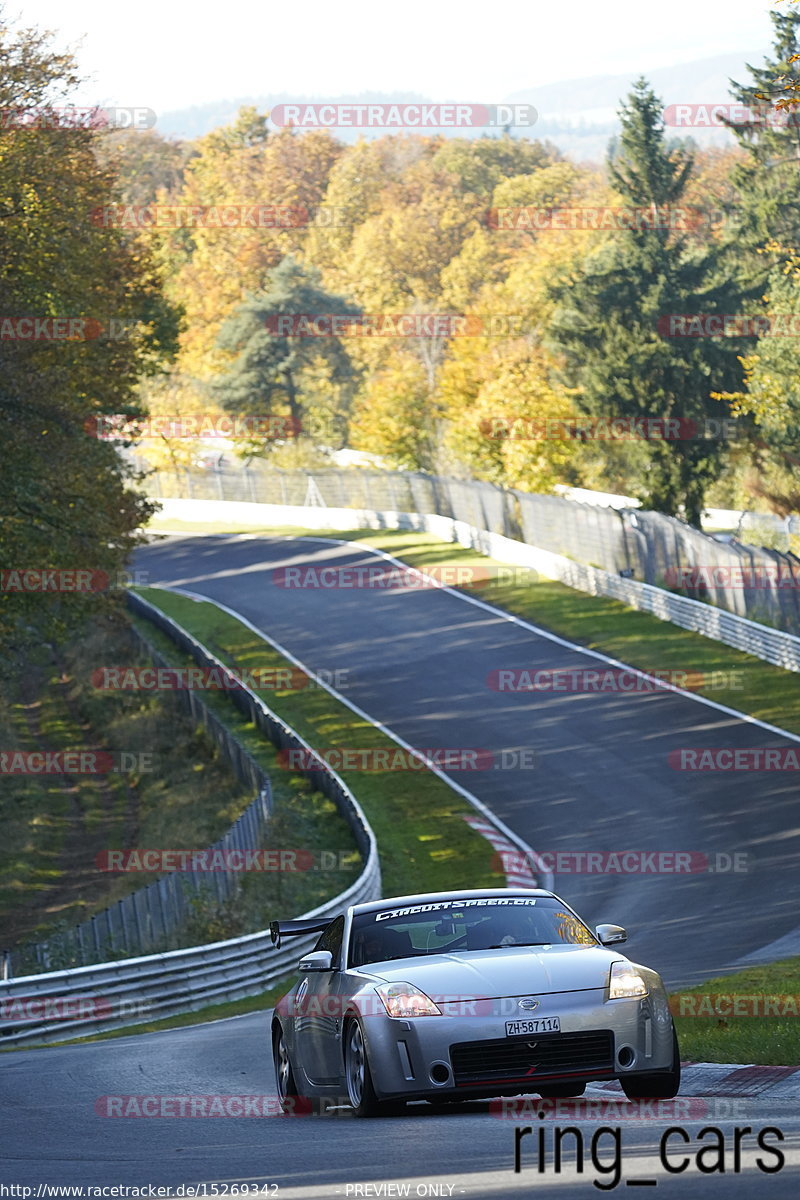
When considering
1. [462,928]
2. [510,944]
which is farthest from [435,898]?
[510,944]

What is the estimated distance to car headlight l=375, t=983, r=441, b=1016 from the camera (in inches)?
343

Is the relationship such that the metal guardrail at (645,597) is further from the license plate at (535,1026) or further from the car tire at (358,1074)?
the license plate at (535,1026)

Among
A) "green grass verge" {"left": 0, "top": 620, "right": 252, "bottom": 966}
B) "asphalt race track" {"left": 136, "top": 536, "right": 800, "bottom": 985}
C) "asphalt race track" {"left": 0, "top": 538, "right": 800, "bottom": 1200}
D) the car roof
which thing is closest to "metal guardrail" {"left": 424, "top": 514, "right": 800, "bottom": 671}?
"asphalt race track" {"left": 136, "top": 536, "right": 800, "bottom": 985}

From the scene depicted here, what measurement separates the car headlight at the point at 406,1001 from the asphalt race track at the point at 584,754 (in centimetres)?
961

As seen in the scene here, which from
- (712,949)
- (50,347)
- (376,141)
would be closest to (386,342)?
(376,141)

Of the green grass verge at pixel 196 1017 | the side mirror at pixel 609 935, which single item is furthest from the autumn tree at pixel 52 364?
the side mirror at pixel 609 935

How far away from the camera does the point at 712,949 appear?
1997 centimetres

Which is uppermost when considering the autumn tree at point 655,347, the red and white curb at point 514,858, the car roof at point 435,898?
the autumn tree at point 655,347

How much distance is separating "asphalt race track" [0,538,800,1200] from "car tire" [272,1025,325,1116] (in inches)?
14.7

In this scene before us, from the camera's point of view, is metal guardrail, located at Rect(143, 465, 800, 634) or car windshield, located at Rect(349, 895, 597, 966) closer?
car windshield, located at Rect(349, 895, 597, 966)

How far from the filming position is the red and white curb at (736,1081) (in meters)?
9.36

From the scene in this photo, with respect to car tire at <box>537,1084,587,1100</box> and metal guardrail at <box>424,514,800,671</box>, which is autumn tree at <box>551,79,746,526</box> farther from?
car tire at <box>537,1084,587,1100</box>

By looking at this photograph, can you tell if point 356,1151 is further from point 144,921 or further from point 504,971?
point 144,921

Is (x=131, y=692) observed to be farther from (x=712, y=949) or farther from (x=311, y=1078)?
(x=311, y=1078)
